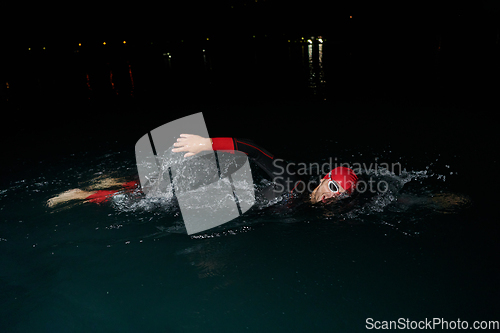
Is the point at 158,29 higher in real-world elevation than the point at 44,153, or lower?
higher

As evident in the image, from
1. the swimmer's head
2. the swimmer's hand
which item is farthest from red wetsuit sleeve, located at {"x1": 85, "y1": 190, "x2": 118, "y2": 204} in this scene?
the swimmer's head

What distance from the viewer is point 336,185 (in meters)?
5.30

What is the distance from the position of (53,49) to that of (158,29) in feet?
73.3

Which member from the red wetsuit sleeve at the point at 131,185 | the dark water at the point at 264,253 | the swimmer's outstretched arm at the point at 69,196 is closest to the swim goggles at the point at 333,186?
the dark water at the point at 264,253

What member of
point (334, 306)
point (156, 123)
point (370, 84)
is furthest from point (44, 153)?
point (370, 84)

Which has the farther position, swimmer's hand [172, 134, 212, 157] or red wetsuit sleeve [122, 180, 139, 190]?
red wetsuit sleeve [122, 180, 139, 190]

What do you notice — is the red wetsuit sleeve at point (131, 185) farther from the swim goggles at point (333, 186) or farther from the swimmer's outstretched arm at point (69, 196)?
the swim goggles at point (333, 186)

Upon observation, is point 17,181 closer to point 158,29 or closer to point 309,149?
point 309,149

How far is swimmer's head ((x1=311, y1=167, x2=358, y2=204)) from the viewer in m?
5.31

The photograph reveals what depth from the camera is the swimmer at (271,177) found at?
177 inches

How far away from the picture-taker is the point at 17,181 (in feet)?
23.4

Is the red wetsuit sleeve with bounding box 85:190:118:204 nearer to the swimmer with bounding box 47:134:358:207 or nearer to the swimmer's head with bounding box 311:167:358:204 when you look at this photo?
the swimmer with bounding box 47:134:358:207

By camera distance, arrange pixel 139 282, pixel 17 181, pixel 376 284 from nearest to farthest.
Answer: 1. pixel 376 284
2. pixel 139 282
3. pixel 17 181

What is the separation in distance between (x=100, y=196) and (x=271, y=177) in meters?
3.32
